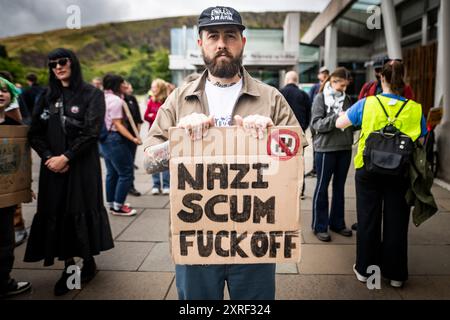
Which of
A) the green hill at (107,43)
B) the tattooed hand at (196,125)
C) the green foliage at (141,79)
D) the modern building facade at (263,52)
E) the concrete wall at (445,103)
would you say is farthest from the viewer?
the green hill at (107,43)

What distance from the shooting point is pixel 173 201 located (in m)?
1.63

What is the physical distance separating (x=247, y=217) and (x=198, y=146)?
15.3 inches

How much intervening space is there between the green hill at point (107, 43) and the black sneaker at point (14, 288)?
3012cm

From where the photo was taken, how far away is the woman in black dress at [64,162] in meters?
3.07

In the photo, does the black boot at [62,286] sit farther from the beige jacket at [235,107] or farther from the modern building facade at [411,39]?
the modern building facade at [411,39]

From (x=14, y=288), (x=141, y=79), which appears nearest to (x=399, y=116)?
(x=14, y=288)

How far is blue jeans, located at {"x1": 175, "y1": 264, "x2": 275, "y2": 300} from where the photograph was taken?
6.06 ft

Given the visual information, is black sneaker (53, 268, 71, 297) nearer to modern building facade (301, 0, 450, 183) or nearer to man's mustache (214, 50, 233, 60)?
man's mustache (214, 50, 233, 60)

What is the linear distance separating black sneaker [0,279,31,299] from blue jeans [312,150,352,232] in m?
3.04

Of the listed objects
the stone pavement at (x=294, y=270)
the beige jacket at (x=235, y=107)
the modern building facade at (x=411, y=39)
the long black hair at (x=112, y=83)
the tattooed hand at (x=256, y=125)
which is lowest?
the stone pavement at (x=294, y=270)

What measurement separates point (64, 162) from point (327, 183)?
2.80 m

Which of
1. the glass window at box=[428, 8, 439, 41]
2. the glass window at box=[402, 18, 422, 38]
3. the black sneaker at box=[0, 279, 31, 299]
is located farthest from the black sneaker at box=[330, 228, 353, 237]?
the glass window at box=[402, 18, 422, 38]

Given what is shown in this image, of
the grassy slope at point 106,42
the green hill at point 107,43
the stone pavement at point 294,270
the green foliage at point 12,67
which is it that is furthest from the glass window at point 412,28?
the grassy slope at point 106,42

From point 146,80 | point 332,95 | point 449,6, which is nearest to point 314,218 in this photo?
point 332,95
